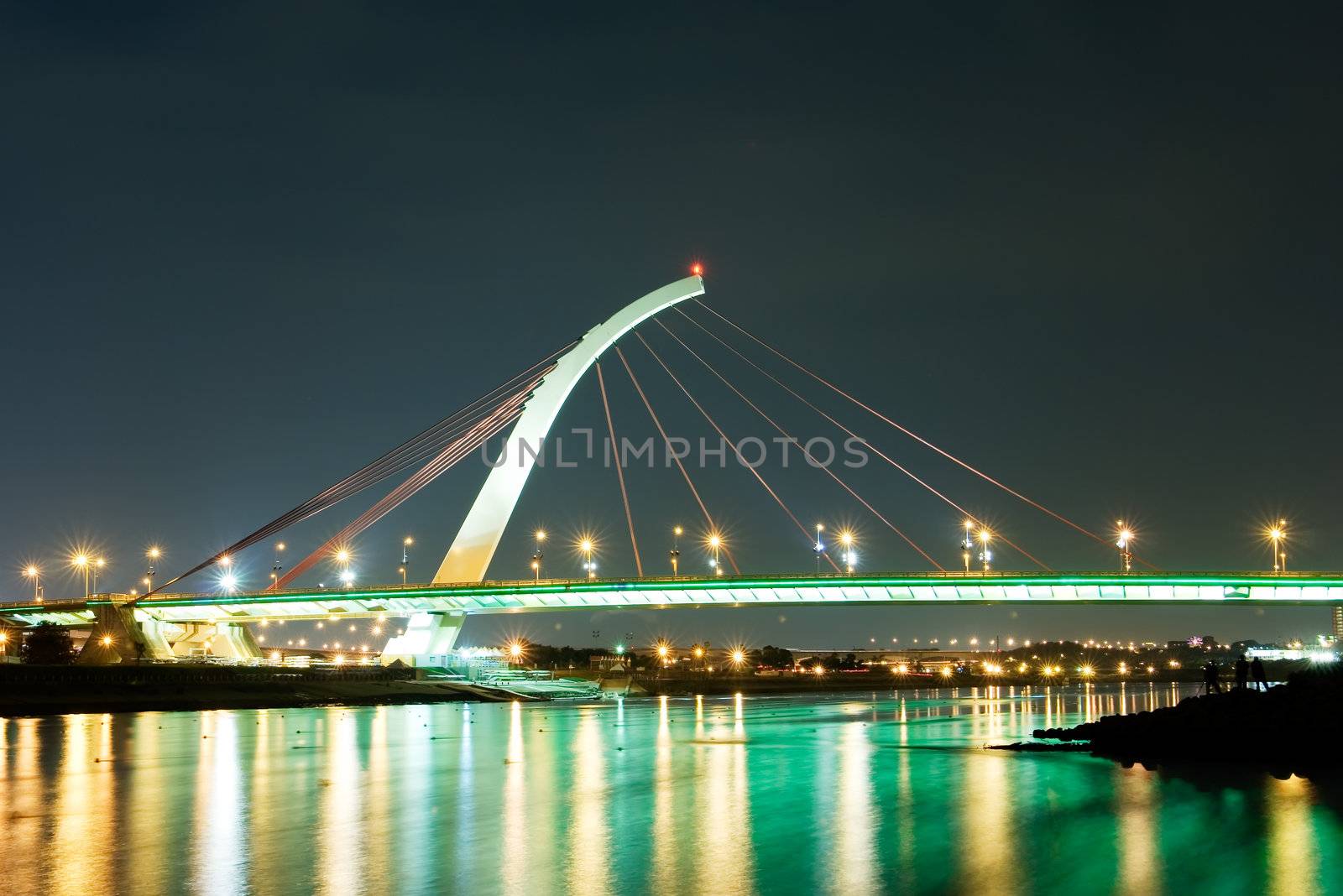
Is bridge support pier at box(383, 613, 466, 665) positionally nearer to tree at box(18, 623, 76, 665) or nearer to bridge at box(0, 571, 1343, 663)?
bridge at box(0, 571, 1343, 663)

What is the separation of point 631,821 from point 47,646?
76.3 meters

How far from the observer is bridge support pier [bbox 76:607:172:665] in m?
68.7

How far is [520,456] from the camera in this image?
63.1 meters

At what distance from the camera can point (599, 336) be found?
6562 centimetres

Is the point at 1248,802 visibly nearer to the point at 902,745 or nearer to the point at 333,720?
the point at 902,745

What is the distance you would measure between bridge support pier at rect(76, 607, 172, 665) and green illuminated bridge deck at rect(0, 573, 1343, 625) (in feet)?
2.11

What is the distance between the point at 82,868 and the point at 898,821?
10.1m

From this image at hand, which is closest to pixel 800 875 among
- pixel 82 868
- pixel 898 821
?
pixel 898 821

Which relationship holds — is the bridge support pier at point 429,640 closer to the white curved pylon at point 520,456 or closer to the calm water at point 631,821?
the white curved pylon at point 520,456

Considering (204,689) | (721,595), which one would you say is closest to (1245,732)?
(721,595)

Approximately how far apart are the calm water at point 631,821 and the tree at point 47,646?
5130 cm

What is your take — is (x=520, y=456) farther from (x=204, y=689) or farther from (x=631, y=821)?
(x=631, y=821)

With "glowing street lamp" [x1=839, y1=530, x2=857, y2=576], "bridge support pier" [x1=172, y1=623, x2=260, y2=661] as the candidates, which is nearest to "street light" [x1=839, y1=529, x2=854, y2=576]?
"glowing street lamp" [x1=839, y1=530, x2=857, y2=576]

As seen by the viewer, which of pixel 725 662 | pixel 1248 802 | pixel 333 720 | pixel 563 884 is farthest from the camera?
pixel 725 662
